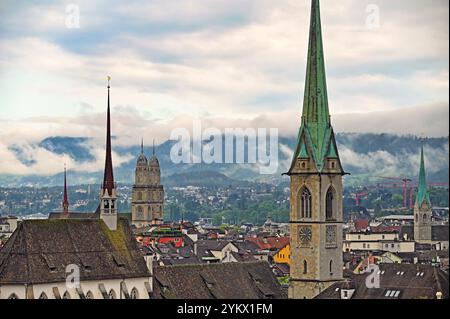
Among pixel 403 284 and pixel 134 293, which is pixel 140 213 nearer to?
pixel 134 293

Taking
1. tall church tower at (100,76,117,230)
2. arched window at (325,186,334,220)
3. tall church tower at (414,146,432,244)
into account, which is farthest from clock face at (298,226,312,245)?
tall church tower at (414,146,432,244)

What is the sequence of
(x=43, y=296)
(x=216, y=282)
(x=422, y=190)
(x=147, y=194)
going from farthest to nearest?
1. (x=147, y=194)
2. (x=422, y=190)
3. (x=216, y=282)
4. (x=43, y=296)

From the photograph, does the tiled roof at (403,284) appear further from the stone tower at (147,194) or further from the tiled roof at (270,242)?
the stone tower at (147,194)

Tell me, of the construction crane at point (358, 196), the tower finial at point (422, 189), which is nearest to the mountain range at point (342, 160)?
the tower finial at point (422, 189)

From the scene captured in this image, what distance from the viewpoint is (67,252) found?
2559 inches

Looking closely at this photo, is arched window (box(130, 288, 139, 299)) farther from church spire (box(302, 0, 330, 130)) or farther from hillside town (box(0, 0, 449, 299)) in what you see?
church spire (box(302, 0, 330, 130))

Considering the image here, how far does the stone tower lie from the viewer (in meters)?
157

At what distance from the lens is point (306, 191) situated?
76500 mm

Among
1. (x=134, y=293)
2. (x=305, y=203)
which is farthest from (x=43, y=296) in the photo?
(x=305, y=203)

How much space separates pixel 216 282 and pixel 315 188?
30.0 feet

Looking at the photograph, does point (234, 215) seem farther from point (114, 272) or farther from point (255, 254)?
point (114, 272)

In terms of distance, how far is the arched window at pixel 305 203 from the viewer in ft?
251
